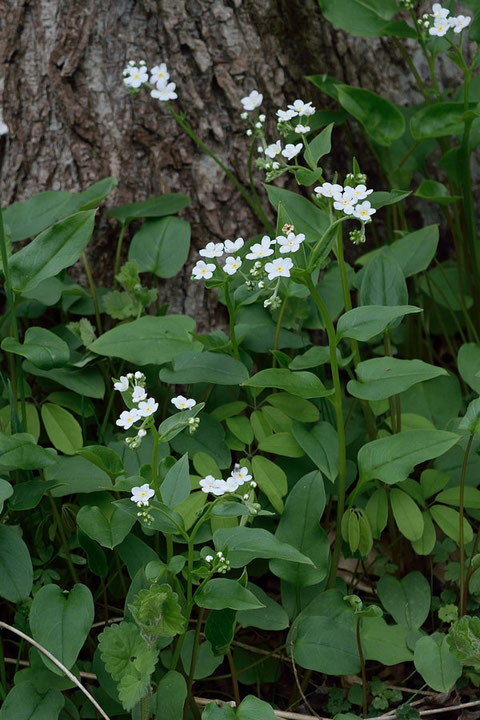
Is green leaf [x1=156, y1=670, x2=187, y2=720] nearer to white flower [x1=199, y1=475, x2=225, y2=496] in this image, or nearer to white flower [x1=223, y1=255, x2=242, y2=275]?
white flower [x1=199, y1=475, x2=225, y2=496]

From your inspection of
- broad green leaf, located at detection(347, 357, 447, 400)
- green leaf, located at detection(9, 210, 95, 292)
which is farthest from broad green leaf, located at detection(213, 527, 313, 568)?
green leaf, located at detection(9, 210, 95, 292)

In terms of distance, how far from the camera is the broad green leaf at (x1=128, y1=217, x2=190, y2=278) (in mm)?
2225

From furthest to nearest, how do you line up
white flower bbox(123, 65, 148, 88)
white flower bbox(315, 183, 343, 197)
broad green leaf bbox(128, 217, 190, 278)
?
broad green leaf bbox(128, 217, 190, 278), white flower bbox(123, 65, 148, 88), white flower bbox(315, 183, 343, 197)

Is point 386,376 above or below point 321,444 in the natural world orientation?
above

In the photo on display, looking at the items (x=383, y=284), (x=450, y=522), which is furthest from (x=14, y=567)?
(x=383, y=284)

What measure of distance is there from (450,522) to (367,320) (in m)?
0.55

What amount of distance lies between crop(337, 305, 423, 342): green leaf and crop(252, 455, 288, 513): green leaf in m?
0.37

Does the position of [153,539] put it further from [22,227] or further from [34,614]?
[22,227]

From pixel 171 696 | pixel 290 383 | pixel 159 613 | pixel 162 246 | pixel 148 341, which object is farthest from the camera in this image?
pixel 162 246

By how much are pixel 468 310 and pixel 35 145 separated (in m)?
1.45

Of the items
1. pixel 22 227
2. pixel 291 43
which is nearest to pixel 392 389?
pixel 22 227

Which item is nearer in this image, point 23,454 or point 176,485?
point 176,485

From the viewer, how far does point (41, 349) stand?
1800 millimetres

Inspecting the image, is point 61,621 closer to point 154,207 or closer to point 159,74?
point 154,207
